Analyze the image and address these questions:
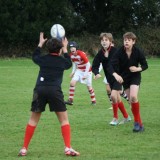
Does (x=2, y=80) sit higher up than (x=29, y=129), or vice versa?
(x=29, y=129)

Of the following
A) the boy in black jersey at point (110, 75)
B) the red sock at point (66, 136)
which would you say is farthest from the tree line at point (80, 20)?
the red sock at point (66, 136)

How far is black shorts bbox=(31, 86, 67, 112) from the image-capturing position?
6.87 metres

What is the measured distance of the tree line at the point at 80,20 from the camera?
1527 inches

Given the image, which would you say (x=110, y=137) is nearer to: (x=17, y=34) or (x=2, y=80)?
(x=2, y=80)

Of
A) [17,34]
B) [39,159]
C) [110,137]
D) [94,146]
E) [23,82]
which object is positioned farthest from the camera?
[17,34]

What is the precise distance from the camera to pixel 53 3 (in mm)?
40031

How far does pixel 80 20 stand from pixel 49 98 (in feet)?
119

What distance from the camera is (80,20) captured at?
4272 cm

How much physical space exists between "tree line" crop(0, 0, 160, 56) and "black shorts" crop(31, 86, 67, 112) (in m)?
31.8

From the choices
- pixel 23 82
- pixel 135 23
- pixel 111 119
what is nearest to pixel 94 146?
pixel 111 119

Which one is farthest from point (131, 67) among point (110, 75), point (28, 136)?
point (28, 136)

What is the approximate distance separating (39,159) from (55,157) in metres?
0.24

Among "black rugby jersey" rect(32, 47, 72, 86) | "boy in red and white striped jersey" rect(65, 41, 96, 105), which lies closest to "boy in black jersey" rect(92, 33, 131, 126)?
"black rugby jersey" rect(32, 47, 72, 86)

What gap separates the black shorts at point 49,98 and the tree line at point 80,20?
31834 mm
